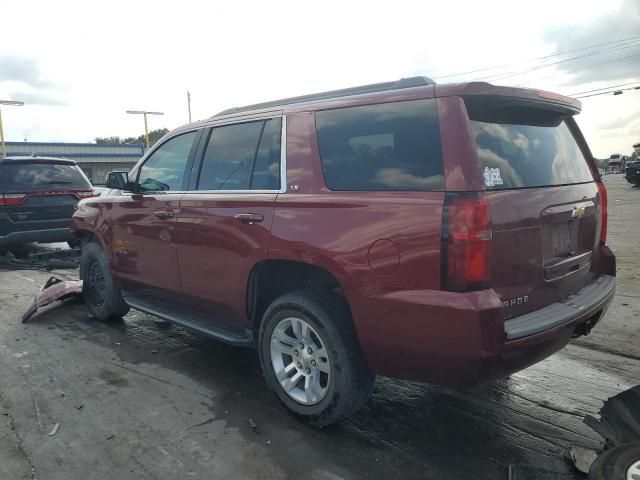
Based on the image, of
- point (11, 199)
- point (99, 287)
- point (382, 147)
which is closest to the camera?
point (382, 147)

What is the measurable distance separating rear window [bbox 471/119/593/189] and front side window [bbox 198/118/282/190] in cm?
134

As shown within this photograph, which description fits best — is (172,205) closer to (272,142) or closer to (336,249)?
(272,142)

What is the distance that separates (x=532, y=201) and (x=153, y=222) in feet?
9.92

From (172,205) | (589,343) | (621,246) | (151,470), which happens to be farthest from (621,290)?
(151,470)

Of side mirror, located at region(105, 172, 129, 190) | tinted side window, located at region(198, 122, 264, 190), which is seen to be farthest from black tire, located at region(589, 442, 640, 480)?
side mirror, located at region(105, 172, 129, 190)

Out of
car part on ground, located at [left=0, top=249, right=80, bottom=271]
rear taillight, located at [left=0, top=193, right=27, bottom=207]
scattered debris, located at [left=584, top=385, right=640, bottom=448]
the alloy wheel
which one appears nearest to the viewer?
scattered debris, located at [left=584, top=385, right=640, bottom=448]

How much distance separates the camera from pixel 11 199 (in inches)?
331

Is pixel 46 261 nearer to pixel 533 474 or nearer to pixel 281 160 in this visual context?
pixel 281 160

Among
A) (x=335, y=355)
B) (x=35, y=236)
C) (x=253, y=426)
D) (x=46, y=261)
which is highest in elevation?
(x=35, y=236)

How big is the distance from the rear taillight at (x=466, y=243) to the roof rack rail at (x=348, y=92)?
0.82 metres

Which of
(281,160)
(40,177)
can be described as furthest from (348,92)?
(40,177)

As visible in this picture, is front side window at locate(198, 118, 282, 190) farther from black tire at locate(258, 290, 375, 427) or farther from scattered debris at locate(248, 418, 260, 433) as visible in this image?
scattered debris at locate(248, 418, 260, 433)

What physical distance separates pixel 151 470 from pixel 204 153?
7.66 feet

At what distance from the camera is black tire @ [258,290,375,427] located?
2943 millimetres
